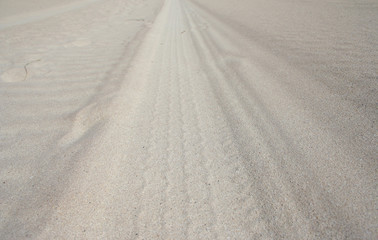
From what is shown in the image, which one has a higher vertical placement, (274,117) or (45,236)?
(274,117)

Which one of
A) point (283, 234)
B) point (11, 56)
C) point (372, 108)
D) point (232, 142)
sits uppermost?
point (11, 56)

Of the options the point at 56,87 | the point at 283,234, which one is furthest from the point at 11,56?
the point at 283,234

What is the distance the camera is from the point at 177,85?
299cm

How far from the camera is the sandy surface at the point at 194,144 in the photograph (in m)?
1.29

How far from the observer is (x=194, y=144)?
1909mm

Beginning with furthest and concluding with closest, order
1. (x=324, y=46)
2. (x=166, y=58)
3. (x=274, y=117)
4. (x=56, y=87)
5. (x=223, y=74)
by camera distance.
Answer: (x=166, y=58) → (x=324, y=46) → (x=223, y=74) → (x=56, y=87) → (x=274, y=117)

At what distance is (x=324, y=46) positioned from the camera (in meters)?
3.69

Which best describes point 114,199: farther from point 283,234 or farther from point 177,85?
point 177,85

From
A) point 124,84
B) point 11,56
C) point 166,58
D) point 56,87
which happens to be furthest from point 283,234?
point 11,56

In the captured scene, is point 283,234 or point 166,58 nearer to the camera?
point 283,234

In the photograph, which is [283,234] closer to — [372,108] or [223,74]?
[372,108]

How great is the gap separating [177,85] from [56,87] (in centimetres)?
169

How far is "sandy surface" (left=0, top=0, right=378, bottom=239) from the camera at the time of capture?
4.24 feet

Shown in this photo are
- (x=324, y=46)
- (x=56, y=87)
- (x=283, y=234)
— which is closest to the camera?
(x=283, y=234)
